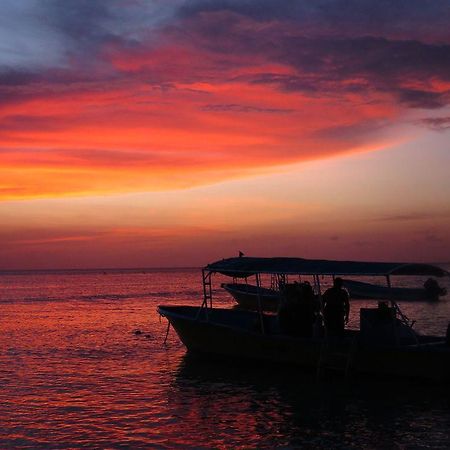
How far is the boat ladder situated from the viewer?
52.1 ft

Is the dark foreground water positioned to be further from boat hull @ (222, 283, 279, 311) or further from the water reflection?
boat hull @ (222, 283, 279, 311)

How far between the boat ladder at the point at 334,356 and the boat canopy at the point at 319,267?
1.87 meters

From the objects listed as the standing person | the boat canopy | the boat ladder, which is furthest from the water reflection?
the boat canopy

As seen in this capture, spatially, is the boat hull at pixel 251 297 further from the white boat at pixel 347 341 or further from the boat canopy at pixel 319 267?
the white boat at pixel 347 341

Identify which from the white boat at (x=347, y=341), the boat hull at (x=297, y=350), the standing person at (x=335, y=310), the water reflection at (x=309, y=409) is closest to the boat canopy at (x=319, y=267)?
the white boat at (x=347, y=341)

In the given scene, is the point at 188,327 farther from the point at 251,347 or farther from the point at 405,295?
the point at 405,295

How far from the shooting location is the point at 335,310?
53.1 feet

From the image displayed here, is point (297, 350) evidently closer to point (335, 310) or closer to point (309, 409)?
point (335, 310)

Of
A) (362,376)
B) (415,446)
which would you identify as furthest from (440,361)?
(415,446)

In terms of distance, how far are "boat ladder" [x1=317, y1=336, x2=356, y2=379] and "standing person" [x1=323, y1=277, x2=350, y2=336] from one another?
0.27 meters

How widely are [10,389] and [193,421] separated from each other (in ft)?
20.1

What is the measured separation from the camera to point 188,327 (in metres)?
19.9

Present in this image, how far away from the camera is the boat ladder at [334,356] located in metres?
15.9

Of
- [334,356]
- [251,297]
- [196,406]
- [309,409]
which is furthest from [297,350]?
[251,297]
